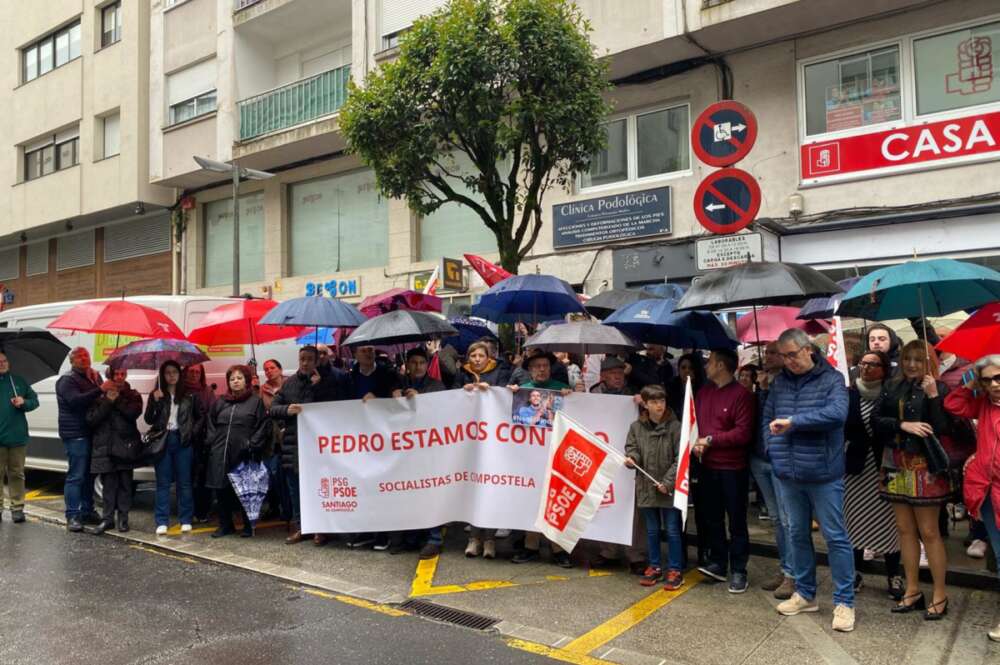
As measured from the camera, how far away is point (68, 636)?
15.6ft

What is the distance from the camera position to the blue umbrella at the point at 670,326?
6117 millimetres

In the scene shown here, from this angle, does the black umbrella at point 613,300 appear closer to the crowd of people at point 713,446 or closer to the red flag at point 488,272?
the crowd of people at point 713,446

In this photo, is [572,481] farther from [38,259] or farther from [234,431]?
[38,259]

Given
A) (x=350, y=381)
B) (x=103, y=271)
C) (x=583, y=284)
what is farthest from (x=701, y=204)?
(x=103, y=271)

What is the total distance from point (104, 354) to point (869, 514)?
314 inches

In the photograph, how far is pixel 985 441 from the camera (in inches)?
178

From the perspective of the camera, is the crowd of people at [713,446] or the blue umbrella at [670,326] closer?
the crowd of people at [713,446]

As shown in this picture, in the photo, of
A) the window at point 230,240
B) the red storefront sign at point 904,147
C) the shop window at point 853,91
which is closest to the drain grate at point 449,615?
the red storefront sign at point 904,147

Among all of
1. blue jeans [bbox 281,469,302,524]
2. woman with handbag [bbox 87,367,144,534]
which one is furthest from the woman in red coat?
woman with handbag [bbox 87,367,144,534]

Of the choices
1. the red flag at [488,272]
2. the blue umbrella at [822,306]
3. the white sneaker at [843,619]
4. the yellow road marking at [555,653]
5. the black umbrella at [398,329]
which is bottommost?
the yellow road marking at [555,653]

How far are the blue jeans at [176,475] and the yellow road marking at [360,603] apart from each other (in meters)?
2.40

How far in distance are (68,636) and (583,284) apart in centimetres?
991

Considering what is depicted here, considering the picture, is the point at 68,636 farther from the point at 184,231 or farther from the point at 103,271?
the point at 103,271

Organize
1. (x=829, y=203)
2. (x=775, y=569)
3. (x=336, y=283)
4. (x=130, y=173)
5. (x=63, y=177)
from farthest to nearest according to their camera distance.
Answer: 1. (x=63, y=177)
2. (x=130, y=173)
3. (x=336, y=283)
4. (x=829, y=203)
5. (x=775, y=569)
